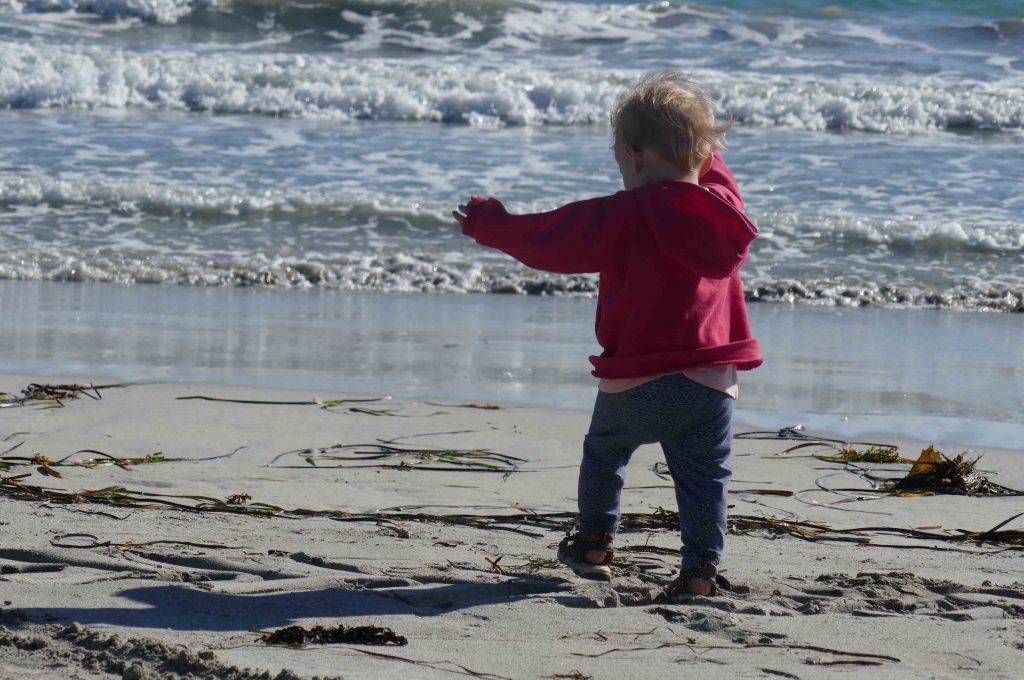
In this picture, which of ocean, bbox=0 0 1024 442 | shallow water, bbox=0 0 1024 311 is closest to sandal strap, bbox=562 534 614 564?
ocean, bbox=0 0 1024 442

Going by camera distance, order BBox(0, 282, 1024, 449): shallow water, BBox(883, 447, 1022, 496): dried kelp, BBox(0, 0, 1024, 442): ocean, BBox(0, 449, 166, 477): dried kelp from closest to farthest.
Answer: BBox(0, 449, 166, 477): dried kelp
BBox(883, 447, 1022, 496): dried kelp
BBox(0, 282, 1024, 449): shallow water
BBox(0, 0, 1024, 442): ocean

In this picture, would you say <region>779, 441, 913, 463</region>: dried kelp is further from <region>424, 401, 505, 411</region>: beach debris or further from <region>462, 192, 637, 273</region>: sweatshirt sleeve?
<region>462, 192, 637, 273</region>: sweatshirt sleeve

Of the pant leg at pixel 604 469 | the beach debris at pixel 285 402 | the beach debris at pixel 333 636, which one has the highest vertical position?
the pant leg at pixel 604 469

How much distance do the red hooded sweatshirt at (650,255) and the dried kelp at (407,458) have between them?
1.07 m

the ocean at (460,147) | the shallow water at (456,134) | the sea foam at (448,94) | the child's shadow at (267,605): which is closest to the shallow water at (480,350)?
the ocean at (460,147)

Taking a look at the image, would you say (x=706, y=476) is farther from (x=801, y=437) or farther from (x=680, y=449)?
(x=801, y=437)

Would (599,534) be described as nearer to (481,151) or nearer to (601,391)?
(601,391)

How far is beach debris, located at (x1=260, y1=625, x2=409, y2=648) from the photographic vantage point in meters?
2.05

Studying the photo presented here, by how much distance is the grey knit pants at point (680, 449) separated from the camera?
2549 mm

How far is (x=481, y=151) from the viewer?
1241cm

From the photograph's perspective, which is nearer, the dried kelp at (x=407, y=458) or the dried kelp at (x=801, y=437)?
the dried kelp at (x=407, y=458)

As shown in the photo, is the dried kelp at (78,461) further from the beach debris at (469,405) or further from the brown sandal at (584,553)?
the brown sandal at (584,553)

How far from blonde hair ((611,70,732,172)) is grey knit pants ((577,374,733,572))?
483mm

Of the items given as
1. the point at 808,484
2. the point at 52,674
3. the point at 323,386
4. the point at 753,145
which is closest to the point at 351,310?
the point at 323,386
